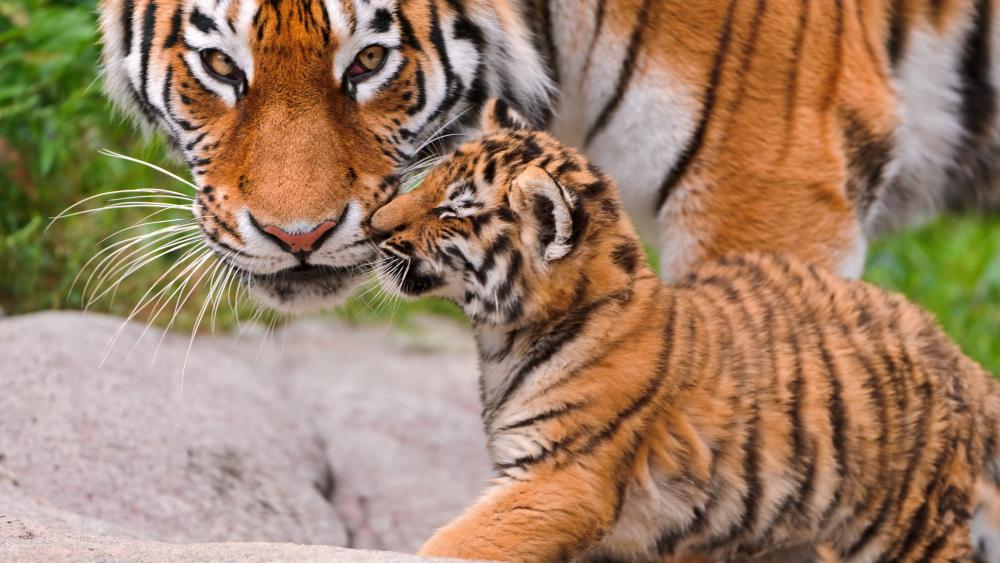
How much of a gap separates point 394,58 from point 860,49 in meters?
0.99

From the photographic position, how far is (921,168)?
10.8ft

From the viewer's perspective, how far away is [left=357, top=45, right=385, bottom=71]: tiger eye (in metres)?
2.67

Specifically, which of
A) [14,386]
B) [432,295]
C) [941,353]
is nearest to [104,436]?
[14,386]

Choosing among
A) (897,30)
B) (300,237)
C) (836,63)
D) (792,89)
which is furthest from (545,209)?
(897,30)

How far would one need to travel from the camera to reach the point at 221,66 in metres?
2.68

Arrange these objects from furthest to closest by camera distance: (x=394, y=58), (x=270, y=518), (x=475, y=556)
→ (x=270, y=518)
(x=394, y=58)
(x=475, y=556)

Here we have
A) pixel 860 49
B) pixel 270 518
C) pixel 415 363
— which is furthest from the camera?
pixel 415 363

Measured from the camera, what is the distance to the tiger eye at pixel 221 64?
2664mm

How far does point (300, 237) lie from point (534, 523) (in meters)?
0.65

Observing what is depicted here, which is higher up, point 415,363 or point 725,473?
point 725,473

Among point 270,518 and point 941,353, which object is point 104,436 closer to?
point 270,518

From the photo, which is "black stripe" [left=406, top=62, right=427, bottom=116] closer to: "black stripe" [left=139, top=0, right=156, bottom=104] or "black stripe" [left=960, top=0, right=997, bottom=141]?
"black stripe" [left=139, top=0, right=156, bottom=104]

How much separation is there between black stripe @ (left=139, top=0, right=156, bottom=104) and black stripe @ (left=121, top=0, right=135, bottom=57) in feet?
0.22

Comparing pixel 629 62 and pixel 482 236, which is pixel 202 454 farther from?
pixel 629 62
